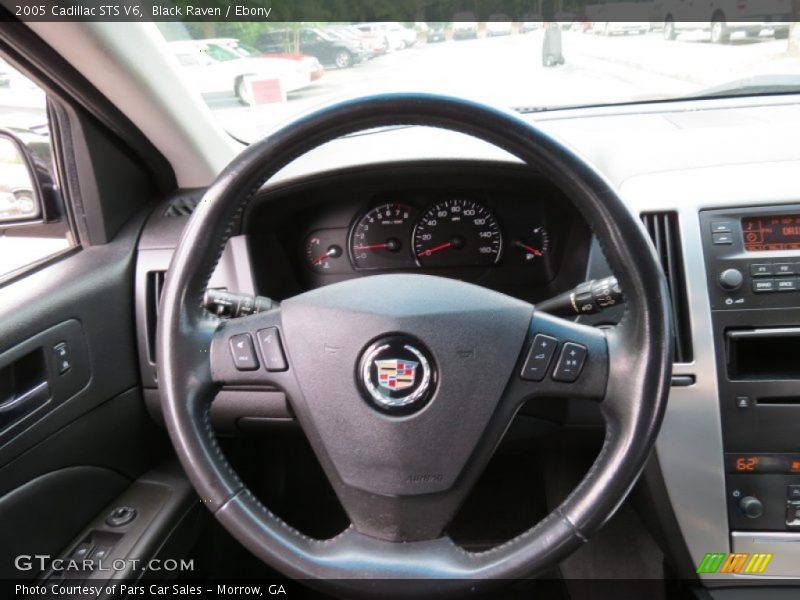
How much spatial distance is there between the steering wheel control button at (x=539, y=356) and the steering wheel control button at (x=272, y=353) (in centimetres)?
42

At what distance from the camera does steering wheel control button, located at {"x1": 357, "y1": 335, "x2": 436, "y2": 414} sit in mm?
1189

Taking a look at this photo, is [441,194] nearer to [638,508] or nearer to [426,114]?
[426,114]

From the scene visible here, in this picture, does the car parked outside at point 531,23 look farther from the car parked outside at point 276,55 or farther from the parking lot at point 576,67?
the car parked outside at point 276,55

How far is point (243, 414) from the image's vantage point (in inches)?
71.4

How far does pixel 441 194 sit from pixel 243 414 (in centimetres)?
79

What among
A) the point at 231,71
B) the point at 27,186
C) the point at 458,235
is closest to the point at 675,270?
the point at 458,235

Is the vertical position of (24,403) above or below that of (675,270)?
below

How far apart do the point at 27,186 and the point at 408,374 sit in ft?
4.33

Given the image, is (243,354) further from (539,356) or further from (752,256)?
(752,256)

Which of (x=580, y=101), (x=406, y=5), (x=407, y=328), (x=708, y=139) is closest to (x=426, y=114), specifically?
(x=407, y=328)

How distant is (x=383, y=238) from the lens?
1962mm

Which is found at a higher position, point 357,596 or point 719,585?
point 357,596

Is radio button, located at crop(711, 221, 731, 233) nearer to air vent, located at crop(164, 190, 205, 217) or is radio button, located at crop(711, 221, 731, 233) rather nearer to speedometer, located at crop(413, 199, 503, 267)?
speedometer, located at crop(413, 199, 503, 267)

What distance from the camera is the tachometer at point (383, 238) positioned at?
195 cm
